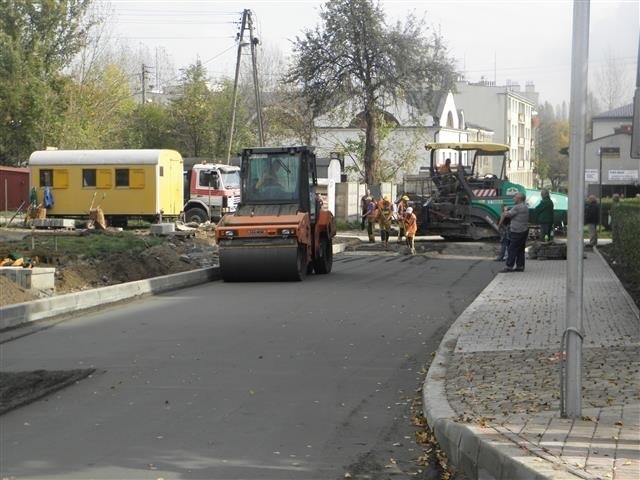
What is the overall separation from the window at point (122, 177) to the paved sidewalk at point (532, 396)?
24920mm

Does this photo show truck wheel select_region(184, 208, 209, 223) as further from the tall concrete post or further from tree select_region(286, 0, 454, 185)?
the tall concrete post

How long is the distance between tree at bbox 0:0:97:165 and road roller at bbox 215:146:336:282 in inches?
1147

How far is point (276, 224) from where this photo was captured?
19.6 metres

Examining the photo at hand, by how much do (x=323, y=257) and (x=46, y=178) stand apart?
771 inches

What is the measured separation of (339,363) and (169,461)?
3984 millimetres

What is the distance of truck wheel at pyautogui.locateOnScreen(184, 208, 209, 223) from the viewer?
39.3 m

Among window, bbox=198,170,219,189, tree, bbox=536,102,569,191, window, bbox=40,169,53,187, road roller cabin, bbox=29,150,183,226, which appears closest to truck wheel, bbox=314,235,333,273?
road roller cabin, bbox=29,150,183,226

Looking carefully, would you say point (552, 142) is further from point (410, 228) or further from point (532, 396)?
point (532, 396)

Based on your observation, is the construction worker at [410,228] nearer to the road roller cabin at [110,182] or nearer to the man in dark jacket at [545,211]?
the man in dark jacket at [545,211]

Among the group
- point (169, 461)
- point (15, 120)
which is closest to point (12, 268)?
point (169, 461)

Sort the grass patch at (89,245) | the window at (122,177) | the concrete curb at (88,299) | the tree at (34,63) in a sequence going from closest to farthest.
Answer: the concrete curb at (88,299), the grass patch at (89,245), the window at (122,177), the tree at (34,63)

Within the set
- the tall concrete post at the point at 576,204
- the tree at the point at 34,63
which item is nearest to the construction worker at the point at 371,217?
the tree at the point at 34,63

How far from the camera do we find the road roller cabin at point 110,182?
36469mm

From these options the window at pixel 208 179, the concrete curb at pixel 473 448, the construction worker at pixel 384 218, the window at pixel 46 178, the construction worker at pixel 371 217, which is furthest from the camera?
the window at pixel 208 179
